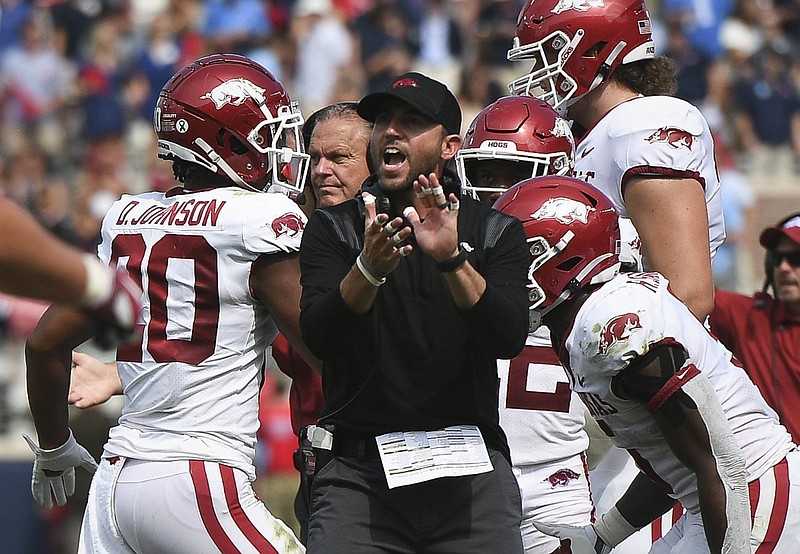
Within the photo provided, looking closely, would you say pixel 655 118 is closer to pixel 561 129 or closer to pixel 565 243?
pixel 561 129

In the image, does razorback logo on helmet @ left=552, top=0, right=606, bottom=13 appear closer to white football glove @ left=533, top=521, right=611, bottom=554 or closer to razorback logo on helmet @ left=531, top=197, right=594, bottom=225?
razorback logo on helmet @ left=531, top=197, right=594, bottom=225

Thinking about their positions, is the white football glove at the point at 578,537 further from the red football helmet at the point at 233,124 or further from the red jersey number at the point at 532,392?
the red football helmet at the point at 233,124

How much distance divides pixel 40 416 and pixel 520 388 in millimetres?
1636

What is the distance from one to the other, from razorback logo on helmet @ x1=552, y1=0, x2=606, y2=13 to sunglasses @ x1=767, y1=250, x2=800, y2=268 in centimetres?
152

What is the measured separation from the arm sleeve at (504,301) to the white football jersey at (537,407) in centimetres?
95

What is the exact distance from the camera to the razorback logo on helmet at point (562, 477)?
4.80 m

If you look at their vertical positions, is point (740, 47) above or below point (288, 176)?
below

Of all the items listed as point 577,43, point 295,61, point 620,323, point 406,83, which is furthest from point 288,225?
point 295,61

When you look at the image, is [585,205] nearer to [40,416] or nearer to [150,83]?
[40,416]

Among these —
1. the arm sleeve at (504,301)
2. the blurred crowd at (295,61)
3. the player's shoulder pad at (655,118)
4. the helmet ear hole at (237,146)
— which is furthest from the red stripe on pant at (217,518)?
the blurred crowd at (295,61)

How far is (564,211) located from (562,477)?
44.4 inches

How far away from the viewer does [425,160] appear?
3.94 m

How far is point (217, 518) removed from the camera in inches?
162

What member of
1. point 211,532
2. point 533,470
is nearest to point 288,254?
point 211,532
